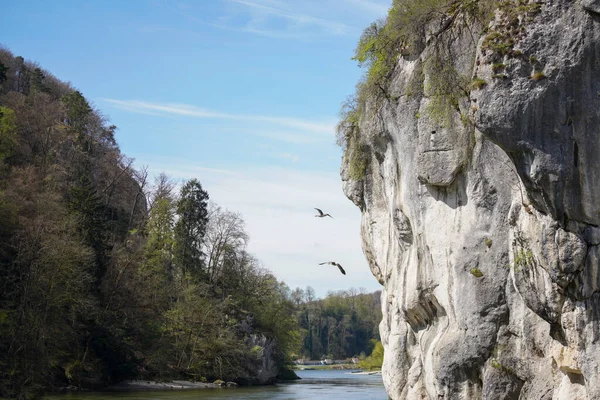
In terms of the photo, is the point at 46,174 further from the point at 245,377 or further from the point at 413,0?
the point at 413,0

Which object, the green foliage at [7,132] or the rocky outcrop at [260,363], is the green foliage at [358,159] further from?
the rocky outcrop at [260,363]

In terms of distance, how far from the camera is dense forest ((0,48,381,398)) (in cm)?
2772

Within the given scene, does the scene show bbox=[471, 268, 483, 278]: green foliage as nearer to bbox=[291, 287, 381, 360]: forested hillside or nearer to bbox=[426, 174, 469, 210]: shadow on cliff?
bbox=[426, 174, 469, 210]: shadow on cliff

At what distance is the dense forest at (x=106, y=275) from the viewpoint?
90.9 feet

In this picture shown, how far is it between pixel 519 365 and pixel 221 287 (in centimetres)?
3665

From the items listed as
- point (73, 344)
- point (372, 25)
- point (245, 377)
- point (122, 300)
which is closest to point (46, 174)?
point (122, 300)

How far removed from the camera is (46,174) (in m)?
44.4

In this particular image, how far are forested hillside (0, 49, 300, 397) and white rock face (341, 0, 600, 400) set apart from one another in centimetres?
Result: 1273

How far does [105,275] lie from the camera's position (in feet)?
134


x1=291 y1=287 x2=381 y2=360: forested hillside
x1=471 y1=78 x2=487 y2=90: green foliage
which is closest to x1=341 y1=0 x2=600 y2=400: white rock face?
x1=471 y1=78 x2=487 y2=90: green foliage

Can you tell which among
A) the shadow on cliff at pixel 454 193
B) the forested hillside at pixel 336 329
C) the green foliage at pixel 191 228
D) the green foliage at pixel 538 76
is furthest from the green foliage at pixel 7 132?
the forested hillside at pixel 336 329

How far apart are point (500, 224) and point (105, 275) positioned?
28.6 meters

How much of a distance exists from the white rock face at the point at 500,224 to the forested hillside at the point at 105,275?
12733 millimetres

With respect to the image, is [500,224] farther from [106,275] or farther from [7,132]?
[7,132]
